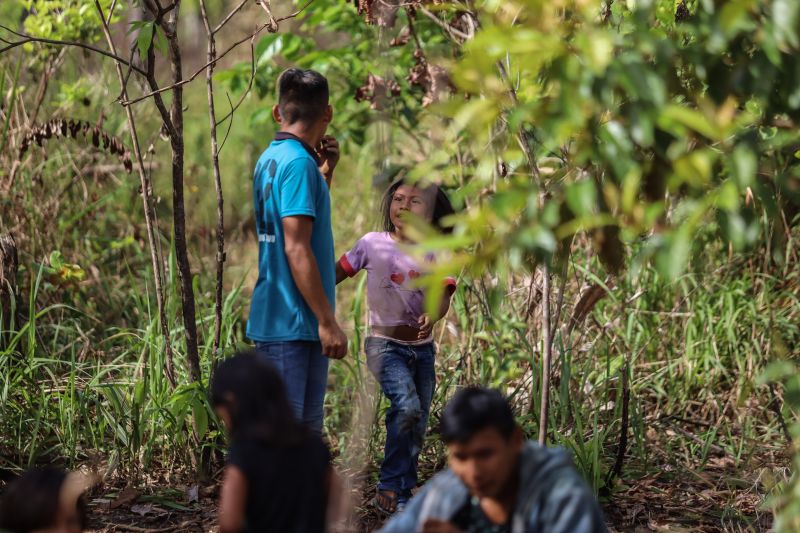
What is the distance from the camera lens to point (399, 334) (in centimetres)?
426

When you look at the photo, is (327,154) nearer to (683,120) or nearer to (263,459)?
(263,459)

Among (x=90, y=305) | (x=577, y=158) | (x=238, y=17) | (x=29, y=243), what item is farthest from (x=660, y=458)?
(x=238, y=17)

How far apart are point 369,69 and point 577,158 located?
3.48 meters

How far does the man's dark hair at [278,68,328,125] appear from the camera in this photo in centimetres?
381

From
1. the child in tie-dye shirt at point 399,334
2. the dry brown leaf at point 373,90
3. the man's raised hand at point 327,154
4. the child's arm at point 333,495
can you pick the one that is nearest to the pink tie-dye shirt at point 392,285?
the child in tie-dye shirt at point 399,334

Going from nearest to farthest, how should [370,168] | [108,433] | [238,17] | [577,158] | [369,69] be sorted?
[577,158] → [108,433] → [369,69] → [370,168] → [238,17]

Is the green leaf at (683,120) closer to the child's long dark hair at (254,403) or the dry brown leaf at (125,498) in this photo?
the child's long dark hair at (254,403)

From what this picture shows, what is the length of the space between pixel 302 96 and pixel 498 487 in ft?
5.99

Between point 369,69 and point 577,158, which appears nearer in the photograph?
point 577,158

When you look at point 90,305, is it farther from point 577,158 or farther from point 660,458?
point 577,158

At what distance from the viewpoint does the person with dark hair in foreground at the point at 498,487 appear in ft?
8.24

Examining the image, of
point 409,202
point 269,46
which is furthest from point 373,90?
point 409,202

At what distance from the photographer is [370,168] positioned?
8.56m

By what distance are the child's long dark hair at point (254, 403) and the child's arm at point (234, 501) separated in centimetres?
10
